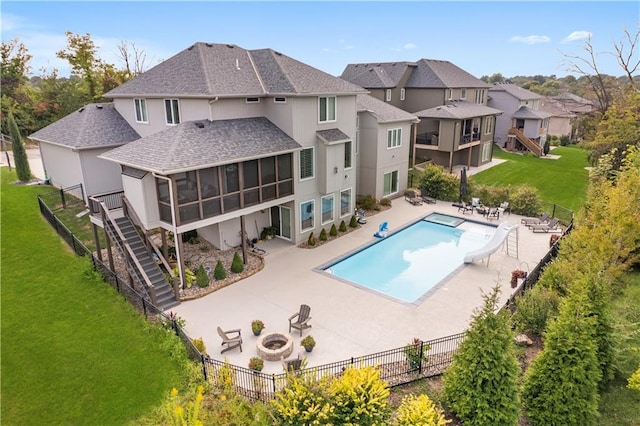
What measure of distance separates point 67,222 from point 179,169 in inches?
406

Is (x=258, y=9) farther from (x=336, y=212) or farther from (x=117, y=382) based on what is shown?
(x=117, y=382)

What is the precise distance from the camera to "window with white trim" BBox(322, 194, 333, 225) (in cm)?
2205

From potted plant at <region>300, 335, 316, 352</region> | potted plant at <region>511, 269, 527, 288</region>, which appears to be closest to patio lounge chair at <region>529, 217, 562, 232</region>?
potted plant at <region>511, 269, 527, 288</region>

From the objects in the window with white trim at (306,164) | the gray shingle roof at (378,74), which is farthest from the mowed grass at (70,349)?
the gray shingle roof at (378,74)

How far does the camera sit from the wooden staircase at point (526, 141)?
4567cm

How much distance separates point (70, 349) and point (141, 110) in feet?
44.6

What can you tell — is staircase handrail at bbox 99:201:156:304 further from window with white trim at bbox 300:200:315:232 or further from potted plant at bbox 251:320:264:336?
window with white trim at bbox 300:200:315:232

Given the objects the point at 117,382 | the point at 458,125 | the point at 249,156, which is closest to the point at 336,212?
the point at 249,156

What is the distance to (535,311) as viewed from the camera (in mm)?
13445

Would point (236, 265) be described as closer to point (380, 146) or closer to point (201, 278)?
point (201, 278)

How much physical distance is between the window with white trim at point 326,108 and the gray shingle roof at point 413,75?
20.1 m

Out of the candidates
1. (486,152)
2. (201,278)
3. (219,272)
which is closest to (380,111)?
(219,272)

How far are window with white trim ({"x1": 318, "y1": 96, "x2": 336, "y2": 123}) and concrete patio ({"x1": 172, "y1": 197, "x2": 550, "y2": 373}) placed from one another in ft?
23.0

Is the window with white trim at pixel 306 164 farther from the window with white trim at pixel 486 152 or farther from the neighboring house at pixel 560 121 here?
the neighboring house at pixel 560 121
